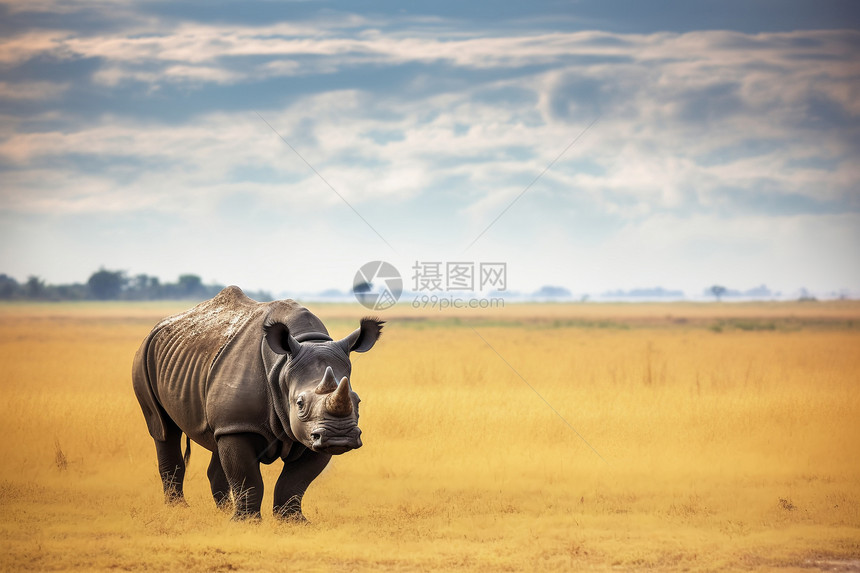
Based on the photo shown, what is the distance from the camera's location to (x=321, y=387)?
7.82m

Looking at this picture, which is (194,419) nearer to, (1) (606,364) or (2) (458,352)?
(1) (606,364)

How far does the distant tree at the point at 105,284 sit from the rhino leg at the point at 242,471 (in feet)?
347

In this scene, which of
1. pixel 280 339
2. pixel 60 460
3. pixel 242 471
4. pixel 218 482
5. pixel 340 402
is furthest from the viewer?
pixel 60 460

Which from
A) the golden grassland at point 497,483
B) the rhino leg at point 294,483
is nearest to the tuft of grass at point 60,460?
the golden grassland at point 497,483

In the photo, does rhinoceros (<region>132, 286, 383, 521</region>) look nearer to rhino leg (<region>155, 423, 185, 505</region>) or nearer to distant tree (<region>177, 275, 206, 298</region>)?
rhino leg (<region>155, 423, 185, 505</region>)

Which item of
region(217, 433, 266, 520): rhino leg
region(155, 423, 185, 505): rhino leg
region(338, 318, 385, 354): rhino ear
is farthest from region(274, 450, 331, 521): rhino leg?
region(155, 423, 185, 505): rhino leg

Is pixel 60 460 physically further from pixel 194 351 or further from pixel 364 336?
pixel 364 336

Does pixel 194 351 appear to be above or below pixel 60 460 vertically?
above

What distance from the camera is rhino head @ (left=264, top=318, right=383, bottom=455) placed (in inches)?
301

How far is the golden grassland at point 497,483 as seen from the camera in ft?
26.0

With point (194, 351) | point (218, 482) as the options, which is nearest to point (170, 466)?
point (218, 482)

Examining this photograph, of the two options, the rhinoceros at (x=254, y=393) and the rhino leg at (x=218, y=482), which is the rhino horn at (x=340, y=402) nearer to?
the rhinoceros at (x=254, y=393)

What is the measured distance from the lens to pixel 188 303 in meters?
114

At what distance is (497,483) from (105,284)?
10724 centimetres
